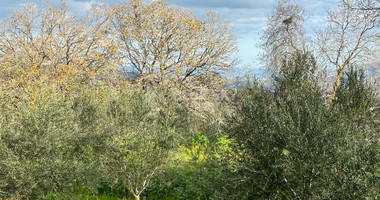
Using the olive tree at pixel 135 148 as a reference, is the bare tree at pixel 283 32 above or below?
above

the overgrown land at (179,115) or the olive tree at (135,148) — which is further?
the olive tree at (135,148)

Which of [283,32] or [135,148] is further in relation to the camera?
[283,32]

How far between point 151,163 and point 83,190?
12.2ft

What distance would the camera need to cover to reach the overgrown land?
652 centimetres

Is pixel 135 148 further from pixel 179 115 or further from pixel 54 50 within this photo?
pixel 54 50

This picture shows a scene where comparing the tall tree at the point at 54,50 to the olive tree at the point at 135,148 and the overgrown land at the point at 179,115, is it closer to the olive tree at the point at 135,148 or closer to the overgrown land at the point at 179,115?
the overgrown land at the point at 179,115

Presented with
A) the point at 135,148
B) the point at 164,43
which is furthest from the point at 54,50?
the point at 135,148

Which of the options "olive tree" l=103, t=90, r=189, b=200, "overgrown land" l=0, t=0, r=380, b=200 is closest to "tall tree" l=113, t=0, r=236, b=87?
"overgrown land" l=0, t=0, r=380, b=200

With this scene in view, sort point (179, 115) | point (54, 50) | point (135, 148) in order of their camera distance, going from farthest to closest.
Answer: point (54, 50) < point (179, 115) < point (135, 148)

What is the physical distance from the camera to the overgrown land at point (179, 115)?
21.4ft

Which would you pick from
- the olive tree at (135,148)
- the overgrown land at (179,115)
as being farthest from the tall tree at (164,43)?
the olive tree at (135,148)

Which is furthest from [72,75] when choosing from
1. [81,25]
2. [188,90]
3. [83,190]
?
[83,190]

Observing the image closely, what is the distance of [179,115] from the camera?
17.9 m

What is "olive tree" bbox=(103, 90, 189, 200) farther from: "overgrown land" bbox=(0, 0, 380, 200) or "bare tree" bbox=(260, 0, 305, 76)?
"bare tree" bbox=(260, 0, 305, 76)
